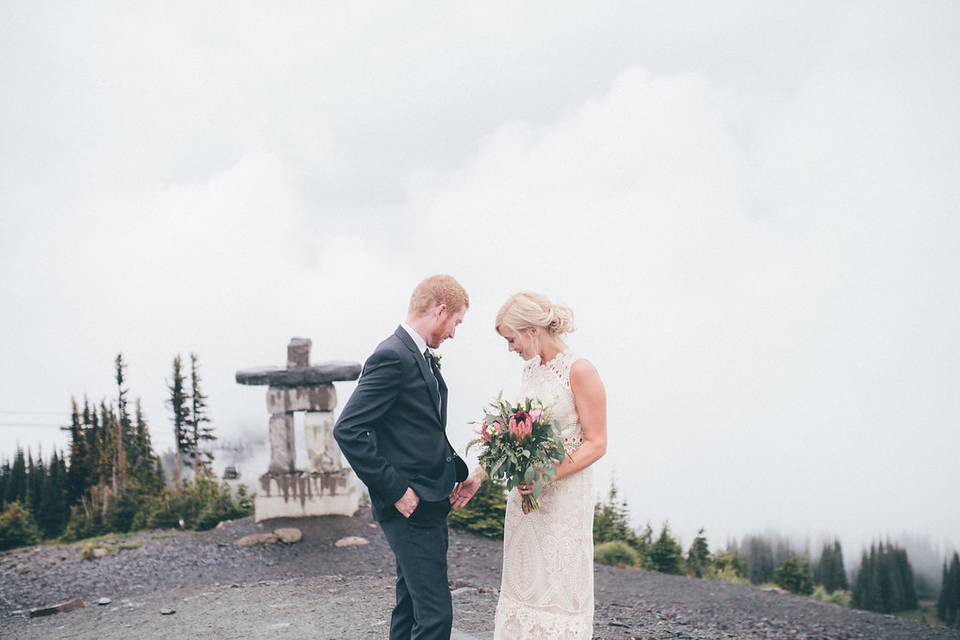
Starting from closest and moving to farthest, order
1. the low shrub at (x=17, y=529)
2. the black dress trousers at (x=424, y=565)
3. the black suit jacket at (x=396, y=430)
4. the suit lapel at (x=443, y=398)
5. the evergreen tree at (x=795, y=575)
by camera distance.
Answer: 1. the black suit jacket at (x=396, y=430)
2. the black dress trousers at (x=424, y=565)
3. the suit lapel at (x=443, y=398)
4. the evergreen tree at (x=795, y=575)
5. the low shrub at (x=17, y=529)

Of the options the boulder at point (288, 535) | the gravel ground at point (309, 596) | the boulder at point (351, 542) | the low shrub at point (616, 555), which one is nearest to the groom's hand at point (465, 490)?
the gravel ground at point (309, 596)

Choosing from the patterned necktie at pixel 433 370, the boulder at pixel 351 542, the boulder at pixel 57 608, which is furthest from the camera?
the boulder at pixel 351 542

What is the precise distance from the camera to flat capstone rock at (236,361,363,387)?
42.7 feet

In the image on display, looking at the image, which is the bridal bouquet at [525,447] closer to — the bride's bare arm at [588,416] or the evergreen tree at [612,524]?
the bride's bare arm at [588,416]

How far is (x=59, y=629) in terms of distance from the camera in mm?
8375

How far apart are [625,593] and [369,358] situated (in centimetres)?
754

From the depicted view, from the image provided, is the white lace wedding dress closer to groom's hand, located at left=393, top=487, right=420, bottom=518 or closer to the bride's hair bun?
the bride's hair bun

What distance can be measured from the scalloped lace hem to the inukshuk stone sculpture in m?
8.82

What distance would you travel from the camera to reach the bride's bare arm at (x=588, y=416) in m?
4.30

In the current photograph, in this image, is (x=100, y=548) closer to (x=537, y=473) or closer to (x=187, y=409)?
(x=187, y=409)

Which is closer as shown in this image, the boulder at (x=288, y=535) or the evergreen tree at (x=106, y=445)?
the boulder at (x=288, y=535)

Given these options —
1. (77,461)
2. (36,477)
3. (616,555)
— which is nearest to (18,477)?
(36,477)

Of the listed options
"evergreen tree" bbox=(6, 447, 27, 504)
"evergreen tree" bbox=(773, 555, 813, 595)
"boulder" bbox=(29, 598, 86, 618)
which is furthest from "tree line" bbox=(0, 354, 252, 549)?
"evergreen tree" bbox=(773, 555, 813, 595)

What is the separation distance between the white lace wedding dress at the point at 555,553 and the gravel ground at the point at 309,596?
2.25m
